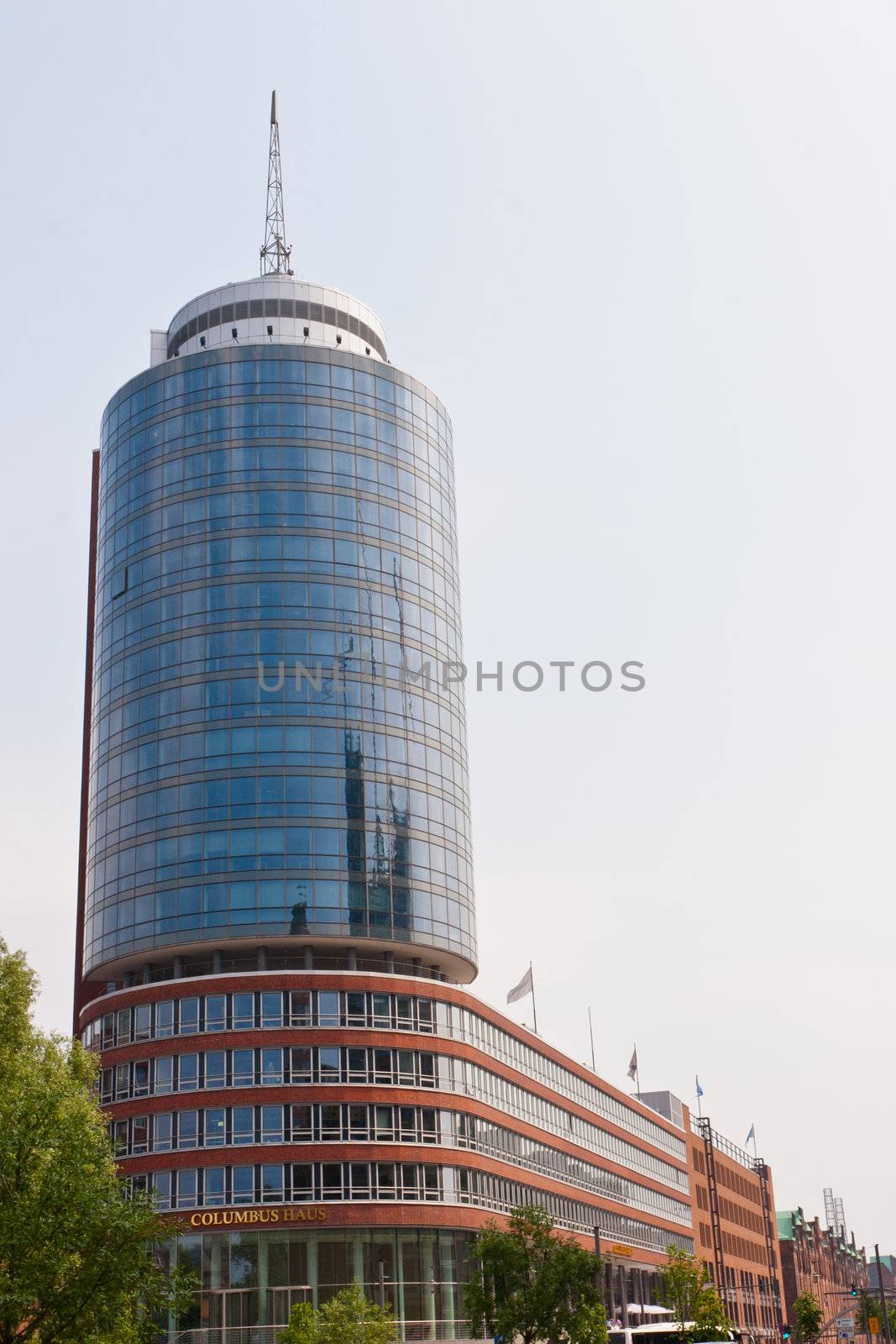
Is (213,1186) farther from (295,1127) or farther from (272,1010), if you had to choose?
(272,1010)

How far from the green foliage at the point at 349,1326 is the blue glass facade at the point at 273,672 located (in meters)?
27.6

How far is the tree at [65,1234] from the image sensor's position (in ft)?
161

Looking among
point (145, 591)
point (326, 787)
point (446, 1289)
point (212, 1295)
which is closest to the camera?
point (212, 1295)

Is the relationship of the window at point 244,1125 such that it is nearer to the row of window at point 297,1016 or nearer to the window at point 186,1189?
the window at point 186,1189

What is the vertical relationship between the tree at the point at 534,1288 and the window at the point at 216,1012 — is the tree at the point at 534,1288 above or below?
below

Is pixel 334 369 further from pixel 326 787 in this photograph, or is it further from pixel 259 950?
pixel 259 950

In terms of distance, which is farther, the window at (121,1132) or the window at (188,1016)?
the window at (188,1016)

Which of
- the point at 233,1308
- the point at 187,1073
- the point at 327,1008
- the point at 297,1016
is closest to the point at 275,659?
the point at 327,1008

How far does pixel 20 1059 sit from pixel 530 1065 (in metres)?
67.0

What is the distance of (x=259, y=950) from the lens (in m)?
98.4

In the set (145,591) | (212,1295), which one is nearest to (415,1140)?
(212,1295)

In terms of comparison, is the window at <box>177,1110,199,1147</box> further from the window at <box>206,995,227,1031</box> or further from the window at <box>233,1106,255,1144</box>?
the window at <box>206,995,227,1031</box>

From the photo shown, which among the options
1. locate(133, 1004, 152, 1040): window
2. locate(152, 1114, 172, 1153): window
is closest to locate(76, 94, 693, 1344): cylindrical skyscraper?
locate(152, 1114, 172, 1153): window

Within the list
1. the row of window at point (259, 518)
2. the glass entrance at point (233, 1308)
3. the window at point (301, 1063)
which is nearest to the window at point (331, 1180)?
the window at point (301, 1063)
